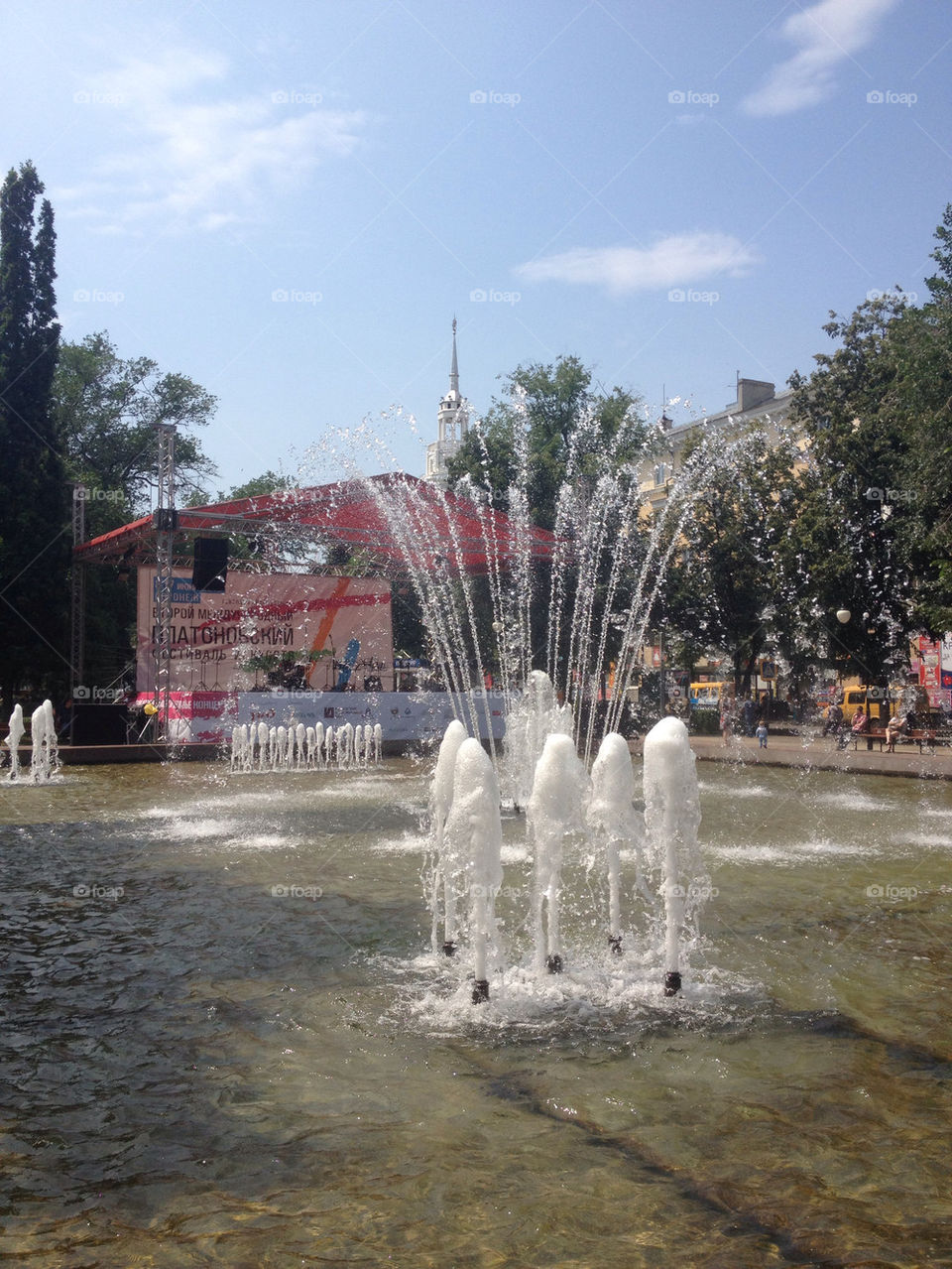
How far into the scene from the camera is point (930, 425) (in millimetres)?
22203

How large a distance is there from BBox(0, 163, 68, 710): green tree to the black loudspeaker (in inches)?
338

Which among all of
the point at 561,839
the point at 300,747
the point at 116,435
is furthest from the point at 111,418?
the point at 561,839

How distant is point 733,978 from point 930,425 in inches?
749

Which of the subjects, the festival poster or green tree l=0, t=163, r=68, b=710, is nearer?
green tree l=0, t=163, r=68, b=710

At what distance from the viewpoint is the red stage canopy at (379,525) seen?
2388 cm

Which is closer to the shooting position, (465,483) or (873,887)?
(873,887)

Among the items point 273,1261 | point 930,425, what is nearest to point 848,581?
point 930,425

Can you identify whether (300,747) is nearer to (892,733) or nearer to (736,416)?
(892,733)

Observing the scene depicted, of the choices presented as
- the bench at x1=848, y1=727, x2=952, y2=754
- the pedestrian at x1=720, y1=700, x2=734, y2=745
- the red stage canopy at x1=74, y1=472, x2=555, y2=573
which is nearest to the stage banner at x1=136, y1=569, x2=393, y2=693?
the red stage canopy at x1=74, y1=472, x2=555, y2=573

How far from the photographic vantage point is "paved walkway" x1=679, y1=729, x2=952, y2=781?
19328mm

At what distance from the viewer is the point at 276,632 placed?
30656 mm

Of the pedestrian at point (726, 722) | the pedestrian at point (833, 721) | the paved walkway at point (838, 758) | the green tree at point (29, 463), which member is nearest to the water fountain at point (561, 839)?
the paved walkway at point (838, 758)

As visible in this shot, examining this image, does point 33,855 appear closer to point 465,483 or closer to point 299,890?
point 299,890

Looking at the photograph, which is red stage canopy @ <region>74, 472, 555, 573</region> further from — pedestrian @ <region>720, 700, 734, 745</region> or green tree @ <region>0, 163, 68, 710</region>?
pedestrian @ <region>720, 700, 734, 745</region>
